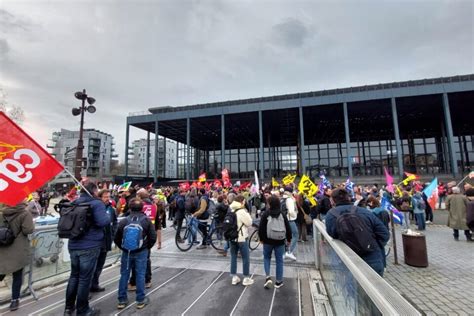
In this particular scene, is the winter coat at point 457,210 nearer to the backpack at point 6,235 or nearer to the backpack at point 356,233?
the backpack at point 356,233

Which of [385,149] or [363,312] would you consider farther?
[385,149]

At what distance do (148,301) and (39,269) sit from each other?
2.95m

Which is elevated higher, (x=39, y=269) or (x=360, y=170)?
(x=360, y=170)

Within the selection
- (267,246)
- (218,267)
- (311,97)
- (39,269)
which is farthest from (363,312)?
(311,97)

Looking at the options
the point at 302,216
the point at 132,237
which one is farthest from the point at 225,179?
the point at 132,237

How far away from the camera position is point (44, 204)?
1736 centimetres

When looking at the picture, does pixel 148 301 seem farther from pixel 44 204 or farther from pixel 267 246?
pixel 44 204

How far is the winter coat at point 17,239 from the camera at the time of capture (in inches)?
151

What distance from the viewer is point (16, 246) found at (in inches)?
155

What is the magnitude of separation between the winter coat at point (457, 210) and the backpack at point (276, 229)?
7.59 metres

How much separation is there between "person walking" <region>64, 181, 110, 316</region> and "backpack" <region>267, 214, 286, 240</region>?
9.58 feet

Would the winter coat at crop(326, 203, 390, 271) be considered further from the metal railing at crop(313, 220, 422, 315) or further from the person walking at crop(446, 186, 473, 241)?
the person walking at crop(446, 186, 473, 241)

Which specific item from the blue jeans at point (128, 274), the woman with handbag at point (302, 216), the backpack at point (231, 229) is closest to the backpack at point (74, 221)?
the blue jeans at point (128, 274)

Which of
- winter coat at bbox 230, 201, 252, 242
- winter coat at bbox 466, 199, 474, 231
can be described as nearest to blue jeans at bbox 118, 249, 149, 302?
winter coat at bbox 230, 201, 252, 242
